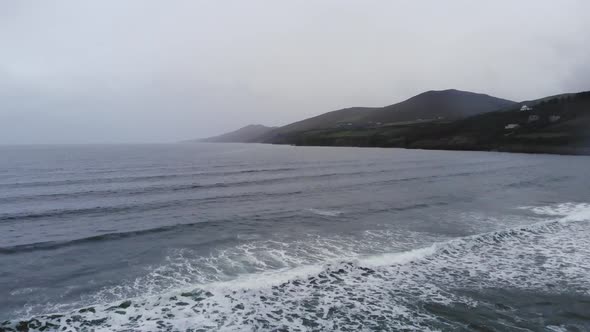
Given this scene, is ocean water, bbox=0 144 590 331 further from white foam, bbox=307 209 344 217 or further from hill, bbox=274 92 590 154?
hill, bbox=274 92 590 154

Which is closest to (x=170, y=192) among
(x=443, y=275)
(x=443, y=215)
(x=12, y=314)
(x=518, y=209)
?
(x=12, y=314)

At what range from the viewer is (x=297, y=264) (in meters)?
Answer: 16.8

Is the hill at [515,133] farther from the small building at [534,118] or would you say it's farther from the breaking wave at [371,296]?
the breaking wave at [371,296]

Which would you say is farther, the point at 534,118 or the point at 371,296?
the point at 534,118

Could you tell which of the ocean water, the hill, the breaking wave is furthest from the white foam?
the hill

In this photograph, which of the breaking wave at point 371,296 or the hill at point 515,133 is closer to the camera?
the breaking wave at point 371,296

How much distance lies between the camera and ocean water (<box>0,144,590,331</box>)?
459 inches

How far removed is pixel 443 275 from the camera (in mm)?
15250

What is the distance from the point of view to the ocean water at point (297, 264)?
1166 cm

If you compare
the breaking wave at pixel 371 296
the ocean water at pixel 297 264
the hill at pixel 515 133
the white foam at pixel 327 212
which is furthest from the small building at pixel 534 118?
the breaking wave at pixel 371 296

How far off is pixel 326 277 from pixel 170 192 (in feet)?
100

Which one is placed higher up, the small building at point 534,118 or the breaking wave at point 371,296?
the small building at point 534,118

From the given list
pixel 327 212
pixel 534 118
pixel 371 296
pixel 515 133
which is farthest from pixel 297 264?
pixel 534 118

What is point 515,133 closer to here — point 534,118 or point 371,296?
point 534,118
